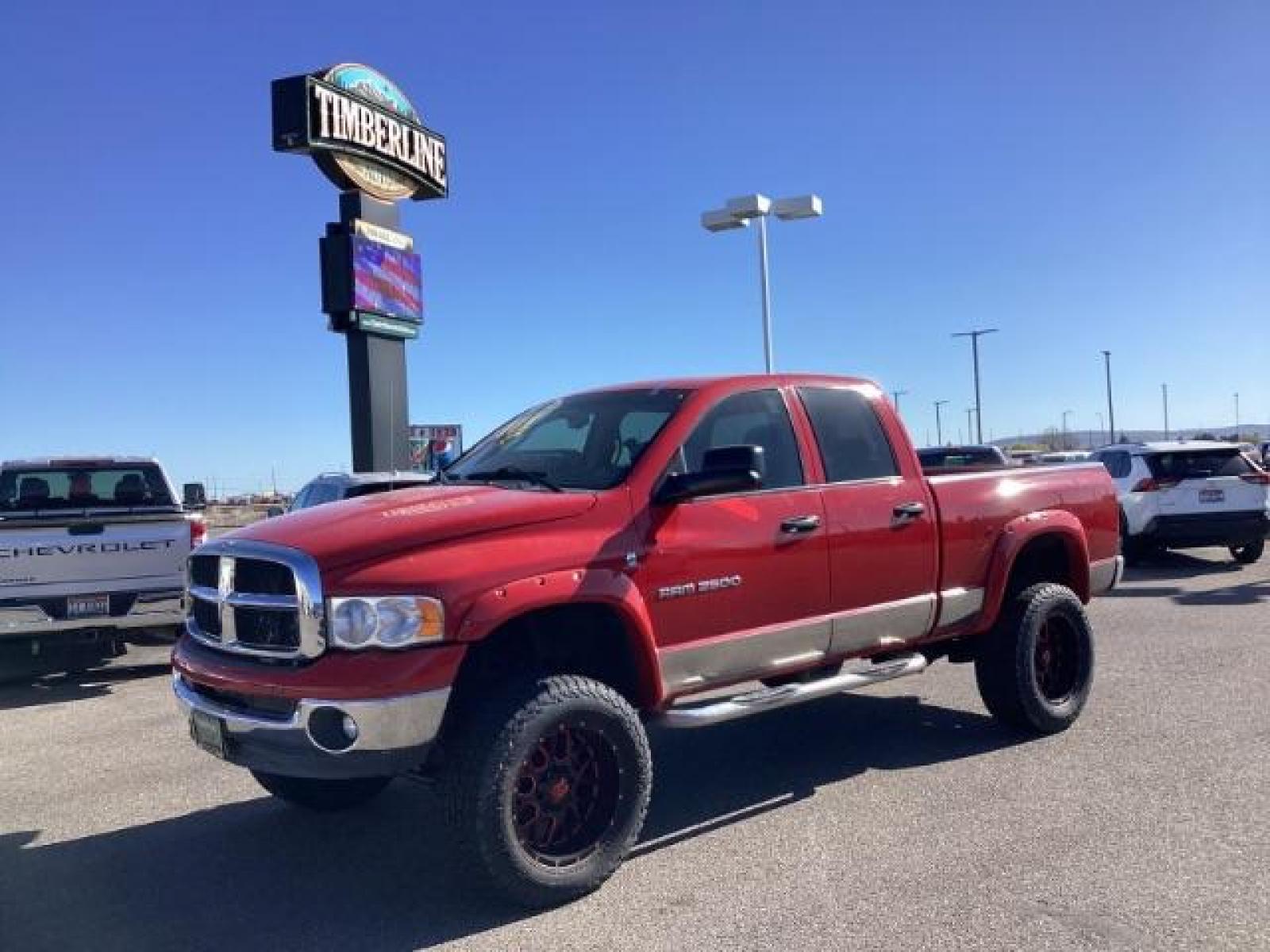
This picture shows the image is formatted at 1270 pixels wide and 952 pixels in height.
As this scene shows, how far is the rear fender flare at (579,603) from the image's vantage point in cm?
397

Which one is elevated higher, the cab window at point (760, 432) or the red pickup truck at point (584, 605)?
the cab window at point (760, 432)

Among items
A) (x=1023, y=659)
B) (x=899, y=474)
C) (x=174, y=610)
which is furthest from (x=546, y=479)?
(x=174, y=610)

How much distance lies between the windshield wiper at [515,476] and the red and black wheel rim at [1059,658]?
3.50 meters

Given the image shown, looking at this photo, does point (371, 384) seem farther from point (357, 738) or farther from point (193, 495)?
point (357, 738)

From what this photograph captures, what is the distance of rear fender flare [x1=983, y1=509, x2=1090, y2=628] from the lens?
6.12 meters

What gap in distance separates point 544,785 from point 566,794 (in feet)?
0.37

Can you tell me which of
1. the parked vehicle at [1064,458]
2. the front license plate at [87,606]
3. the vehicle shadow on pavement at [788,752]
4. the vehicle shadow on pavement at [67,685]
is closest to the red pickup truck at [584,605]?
the vehicle shadow on pavement at [788,752]

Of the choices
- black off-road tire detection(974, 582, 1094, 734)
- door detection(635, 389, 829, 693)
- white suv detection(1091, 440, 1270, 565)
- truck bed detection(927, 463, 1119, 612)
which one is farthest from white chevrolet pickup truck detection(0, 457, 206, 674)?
white suv detection(1091, 440, 1270, 565)

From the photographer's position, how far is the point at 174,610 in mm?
8727

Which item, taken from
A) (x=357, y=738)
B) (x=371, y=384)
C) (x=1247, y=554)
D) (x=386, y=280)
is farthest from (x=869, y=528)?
(x=386, y=280)

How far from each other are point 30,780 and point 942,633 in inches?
210

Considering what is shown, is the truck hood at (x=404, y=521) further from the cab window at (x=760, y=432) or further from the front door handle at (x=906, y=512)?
the front door handle at (x=906, y=512)

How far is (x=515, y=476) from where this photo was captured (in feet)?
16.4

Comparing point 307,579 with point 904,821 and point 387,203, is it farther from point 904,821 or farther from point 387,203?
point 387,203
